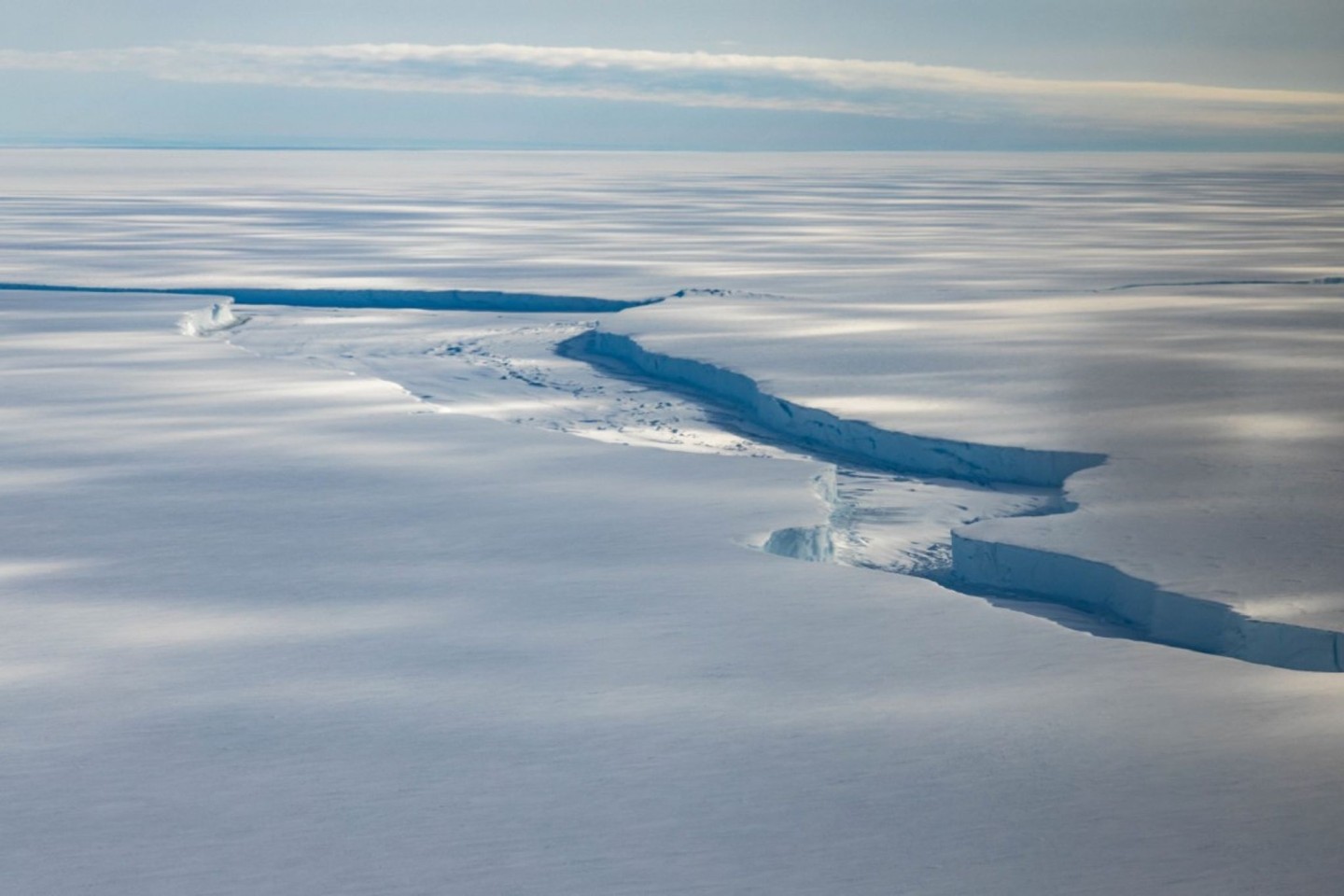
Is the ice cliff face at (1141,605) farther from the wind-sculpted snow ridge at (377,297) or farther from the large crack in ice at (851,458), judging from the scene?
the wind-sculpted snow ridge at (377,297)

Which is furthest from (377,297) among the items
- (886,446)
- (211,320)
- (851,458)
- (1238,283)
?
(1238,283)

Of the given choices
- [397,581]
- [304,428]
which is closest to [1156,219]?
[304,428]

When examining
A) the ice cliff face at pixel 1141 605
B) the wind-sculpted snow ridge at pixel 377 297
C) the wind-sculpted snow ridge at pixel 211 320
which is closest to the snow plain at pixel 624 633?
the ice cliff face at pixel 1141 605

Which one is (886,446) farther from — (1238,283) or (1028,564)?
(1238,283)

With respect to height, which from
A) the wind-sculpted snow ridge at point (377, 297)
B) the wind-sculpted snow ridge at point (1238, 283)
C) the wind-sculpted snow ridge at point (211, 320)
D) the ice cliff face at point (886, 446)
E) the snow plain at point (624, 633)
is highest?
the wind-sculpted snow ridge at point (1238, 283)

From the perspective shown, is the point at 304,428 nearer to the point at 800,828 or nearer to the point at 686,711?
the point at 686,711
